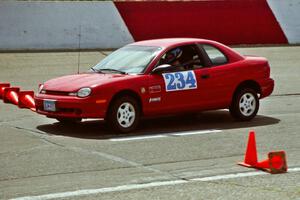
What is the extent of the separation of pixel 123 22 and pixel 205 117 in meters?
9.57

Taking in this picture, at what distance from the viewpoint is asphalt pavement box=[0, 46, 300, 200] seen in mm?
7523

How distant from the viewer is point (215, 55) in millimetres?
12453

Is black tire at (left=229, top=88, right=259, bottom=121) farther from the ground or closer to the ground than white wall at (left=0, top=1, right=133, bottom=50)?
closer to the ground

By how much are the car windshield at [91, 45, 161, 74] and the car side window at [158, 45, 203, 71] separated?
20 cm

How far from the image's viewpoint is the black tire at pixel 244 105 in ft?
40.9

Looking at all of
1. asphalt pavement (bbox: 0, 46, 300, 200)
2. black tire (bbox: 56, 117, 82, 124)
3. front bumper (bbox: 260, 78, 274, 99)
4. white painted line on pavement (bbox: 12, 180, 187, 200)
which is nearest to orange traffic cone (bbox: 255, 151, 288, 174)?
asphalt pavement (bbox: 0, 46, 300, 200)

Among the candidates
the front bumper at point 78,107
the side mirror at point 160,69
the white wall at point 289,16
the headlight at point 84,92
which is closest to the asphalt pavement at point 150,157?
the front bumper at point 78,107

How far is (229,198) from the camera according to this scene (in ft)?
23.7

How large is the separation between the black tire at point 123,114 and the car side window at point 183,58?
0.92 m

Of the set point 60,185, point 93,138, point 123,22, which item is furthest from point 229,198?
point 123,22

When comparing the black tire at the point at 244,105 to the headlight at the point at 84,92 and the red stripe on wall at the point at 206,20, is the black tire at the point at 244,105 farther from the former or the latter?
the red stripe on wall at the point at 206,20

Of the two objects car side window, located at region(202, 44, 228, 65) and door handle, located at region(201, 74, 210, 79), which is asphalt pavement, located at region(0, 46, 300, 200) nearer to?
door handle, located at region(201, 74, 210, 79)

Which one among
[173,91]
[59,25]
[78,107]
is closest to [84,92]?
[78,107]

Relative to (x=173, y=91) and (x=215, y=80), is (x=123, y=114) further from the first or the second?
(x=215, y=80)
